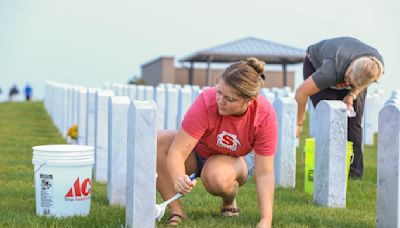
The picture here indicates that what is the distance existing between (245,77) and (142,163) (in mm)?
769

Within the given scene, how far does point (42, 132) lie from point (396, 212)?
39.2ft

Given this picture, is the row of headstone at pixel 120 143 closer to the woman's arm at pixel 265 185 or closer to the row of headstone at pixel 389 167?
the woman's arm at pixel 265 185

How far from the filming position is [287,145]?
21.5 ft

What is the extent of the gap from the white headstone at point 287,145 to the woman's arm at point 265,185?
2.27 meters

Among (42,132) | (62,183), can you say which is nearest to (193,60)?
(42,132)

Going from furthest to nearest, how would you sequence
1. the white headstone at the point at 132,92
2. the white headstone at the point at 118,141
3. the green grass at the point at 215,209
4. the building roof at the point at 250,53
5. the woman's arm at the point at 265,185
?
the building roof at the point at 250,53 < the white headstone at the point at 132,92 < the white headstone at the point at 118,141 < the green grass at the point at 215,209 < the woman's arm at the point at 265,185

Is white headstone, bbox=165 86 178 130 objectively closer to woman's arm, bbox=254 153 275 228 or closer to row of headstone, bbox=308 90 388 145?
row of headstone, bbox=308 90 388 145

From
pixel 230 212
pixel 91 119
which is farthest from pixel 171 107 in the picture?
pixel 230 212

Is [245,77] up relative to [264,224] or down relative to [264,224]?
up

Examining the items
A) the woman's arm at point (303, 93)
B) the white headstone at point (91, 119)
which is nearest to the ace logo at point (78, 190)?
the woman's arm at point (303, 93)

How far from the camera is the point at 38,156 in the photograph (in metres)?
4.71

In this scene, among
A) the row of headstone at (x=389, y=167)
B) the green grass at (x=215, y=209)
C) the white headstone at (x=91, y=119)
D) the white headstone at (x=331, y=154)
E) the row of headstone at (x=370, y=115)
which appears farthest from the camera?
the row of headstone at (x=370, y=115)

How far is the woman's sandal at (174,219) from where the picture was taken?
14.1ft

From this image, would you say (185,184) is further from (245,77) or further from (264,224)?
(245,77)
